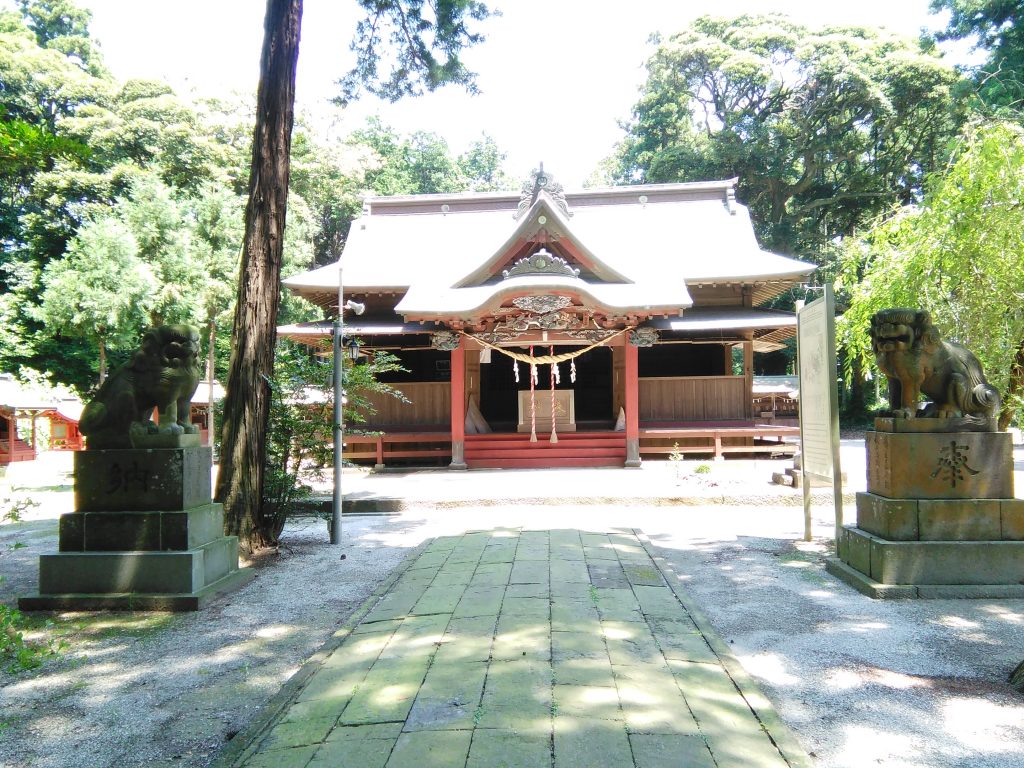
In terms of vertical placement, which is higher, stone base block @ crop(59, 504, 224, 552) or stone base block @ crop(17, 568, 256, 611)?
stone base block @ crop(59, 504, 224, 552)

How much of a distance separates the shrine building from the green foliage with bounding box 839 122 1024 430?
18.4 ft

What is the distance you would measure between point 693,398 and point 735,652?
11.8 meters

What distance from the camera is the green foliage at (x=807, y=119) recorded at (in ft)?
84.3

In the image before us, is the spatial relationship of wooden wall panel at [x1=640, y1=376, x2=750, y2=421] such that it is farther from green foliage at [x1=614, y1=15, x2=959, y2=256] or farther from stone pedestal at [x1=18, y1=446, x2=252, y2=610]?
green foliage at [x1=614, y1=15, x2=959, y2=256]

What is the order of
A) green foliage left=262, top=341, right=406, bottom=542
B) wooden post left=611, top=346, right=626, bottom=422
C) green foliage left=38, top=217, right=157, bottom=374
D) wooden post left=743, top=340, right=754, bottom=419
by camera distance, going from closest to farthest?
1. green foliage left=262, top=341, right=406, bottom=542
2. wooden post left=743, top=340, right=754, bottom=419
3. green foliage left=38, top=217, right=157, bottom=374
4. wooden post left=611, top=346, right=626, bottom=422

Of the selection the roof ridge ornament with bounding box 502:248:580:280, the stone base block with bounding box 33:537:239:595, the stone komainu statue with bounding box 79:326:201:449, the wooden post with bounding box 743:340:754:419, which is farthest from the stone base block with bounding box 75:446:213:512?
the wooden post with bounding box 743:340:754:419

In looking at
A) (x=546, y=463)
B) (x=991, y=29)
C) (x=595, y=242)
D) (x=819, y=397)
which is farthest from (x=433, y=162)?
(x=819, y=397)

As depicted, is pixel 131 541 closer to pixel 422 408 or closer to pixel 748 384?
pixel 422 408

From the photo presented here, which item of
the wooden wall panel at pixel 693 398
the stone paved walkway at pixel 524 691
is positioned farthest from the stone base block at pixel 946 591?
the wooden wall panel at pixel 693 398

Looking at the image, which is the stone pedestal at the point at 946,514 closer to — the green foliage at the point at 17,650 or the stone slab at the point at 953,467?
the stone slab at the point at 953,467

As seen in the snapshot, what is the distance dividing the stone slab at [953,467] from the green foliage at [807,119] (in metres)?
25.7

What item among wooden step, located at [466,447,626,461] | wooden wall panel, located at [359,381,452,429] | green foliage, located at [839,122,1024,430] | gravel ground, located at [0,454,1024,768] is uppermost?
green foliage, located at [839,122,1024,430]

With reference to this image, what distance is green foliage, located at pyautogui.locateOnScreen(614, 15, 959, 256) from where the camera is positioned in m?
25.7

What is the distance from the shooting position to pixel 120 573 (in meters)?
4.76
